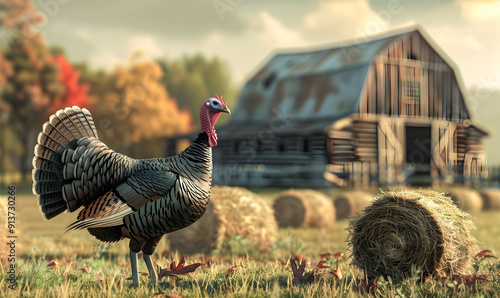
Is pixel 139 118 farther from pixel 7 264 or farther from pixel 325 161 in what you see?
pixel 7 264

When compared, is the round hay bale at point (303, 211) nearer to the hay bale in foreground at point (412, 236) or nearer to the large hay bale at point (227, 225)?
the large hay bale at point (227, 225)

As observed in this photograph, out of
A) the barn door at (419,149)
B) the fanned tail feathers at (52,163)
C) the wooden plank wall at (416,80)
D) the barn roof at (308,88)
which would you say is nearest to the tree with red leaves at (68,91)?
the barn roof at (308,88)

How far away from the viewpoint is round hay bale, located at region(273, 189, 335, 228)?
14914 millimetres

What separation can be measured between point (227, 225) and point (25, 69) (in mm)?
33424

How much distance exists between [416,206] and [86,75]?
48806mm

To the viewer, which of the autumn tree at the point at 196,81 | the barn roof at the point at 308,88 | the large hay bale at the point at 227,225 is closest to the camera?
the large hay bale at the point at 227,225

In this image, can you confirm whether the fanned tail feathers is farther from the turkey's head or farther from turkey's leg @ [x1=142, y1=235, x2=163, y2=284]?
the turkey's head

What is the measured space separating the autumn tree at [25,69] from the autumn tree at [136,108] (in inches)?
206

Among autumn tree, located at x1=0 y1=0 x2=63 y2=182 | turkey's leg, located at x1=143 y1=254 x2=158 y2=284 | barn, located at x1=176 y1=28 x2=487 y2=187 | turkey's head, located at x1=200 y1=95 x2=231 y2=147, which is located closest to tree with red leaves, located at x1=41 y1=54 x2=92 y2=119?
autumn tree, located at x1=0 y1=0 x2=63 y2=182

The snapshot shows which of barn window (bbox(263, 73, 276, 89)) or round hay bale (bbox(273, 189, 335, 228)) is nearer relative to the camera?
round hay bale (bbox(273, 189, 335, 228))

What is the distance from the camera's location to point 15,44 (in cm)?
3894

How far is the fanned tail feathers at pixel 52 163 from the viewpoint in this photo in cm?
640

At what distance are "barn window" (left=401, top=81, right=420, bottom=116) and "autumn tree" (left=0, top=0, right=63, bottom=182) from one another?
23859mm

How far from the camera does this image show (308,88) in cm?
3328
